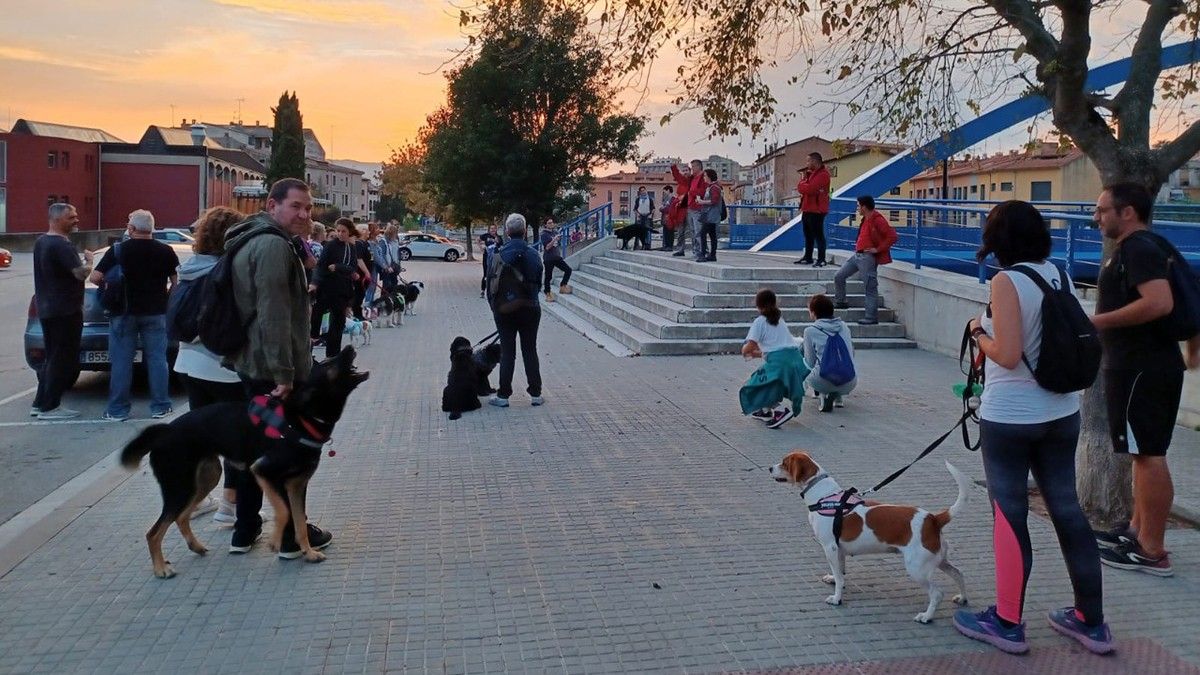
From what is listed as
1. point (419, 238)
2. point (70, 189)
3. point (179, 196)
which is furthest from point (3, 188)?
point (419, 238)

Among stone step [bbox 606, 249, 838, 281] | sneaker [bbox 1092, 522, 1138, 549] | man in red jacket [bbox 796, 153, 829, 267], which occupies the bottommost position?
sneaker [bbox 1092, 522, 1138, 549]

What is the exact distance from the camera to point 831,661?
12.9 feet

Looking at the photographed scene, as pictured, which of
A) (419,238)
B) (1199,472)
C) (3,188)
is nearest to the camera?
(1199,472)

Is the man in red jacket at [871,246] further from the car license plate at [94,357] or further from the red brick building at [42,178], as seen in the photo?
the red brick building at [42,178]

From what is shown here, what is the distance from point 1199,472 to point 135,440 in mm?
6677

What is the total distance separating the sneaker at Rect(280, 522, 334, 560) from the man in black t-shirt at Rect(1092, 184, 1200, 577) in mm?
4107

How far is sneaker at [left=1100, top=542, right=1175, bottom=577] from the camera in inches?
192

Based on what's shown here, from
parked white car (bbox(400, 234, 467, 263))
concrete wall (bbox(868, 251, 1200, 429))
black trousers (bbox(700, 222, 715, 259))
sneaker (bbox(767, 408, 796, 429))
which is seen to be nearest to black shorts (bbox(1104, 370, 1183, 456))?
sneaker (bbox(767, 408, 796, 429))

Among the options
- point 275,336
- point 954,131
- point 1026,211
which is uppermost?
point 954,131

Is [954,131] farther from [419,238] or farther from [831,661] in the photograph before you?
[419,238]

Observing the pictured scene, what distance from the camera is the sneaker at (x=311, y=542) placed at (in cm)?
506

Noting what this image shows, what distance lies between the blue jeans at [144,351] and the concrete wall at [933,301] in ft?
29.9

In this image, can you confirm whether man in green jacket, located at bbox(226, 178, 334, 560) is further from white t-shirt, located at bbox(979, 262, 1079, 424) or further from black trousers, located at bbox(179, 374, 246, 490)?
white t-shirt, located at bbox(979, 262, 1079, 424)

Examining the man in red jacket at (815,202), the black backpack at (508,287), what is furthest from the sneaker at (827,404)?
the man in red jacket at (815,202)
